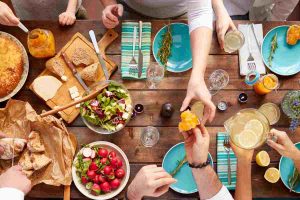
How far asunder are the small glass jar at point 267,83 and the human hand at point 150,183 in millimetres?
702

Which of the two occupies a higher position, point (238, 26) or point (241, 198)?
point (238, 26)

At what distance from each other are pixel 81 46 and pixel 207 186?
1.01 m

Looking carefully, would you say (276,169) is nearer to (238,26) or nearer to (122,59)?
(238,26)

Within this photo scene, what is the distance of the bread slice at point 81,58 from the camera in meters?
1.75

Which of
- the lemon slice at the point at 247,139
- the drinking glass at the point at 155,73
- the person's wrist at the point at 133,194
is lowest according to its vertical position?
the person's wrist at the point at 133,194

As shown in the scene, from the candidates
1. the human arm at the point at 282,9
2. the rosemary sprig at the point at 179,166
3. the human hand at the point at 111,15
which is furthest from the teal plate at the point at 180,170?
the human arm at the point at 282,9

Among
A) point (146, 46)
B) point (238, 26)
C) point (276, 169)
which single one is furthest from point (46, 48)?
point (276, 169)

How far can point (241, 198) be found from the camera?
1554mm

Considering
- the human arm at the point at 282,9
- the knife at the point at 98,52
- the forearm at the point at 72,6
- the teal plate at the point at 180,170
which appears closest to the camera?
the teal plate at the point at 180,170

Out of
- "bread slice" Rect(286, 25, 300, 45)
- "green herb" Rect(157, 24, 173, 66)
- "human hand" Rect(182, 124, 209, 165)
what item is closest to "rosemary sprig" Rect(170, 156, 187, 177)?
"human hand" Rect(182, 124, 209, 165)

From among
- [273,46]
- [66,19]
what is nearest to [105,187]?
[66,19]

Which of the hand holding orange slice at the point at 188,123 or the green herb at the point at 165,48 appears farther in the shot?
the green herb at the point at 165,48

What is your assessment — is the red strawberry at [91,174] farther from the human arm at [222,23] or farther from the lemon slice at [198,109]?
the human arm at [222,23]

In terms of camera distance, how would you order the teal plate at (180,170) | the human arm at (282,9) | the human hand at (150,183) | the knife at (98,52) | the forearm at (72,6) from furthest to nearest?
the human arm at (282,9) < the forearm at (72,6) < the knife at (98,52) < the teal plate at (180,170) < the human hand at (150,183)
